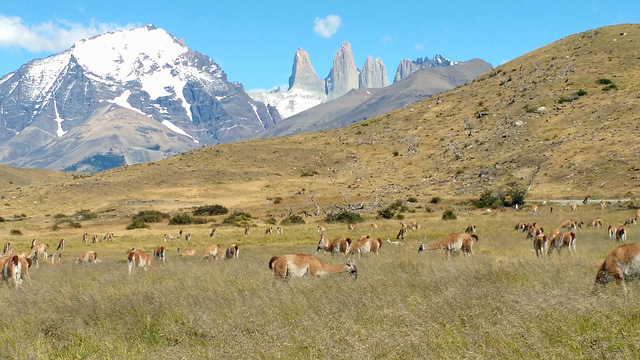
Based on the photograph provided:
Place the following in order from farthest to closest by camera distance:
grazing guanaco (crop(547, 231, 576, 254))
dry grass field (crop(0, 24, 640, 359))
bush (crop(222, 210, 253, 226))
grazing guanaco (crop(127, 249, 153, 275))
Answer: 1. bush (crop(222, 210, 253, 226))
2. grazing guanaco (crop(127, 249, 153, 275))
3. grazing guanaco (crop(547, 231, 576, 254))
4. dry grass field (crop(0, 24, 640, 359))

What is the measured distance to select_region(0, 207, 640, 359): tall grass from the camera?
7.79 m

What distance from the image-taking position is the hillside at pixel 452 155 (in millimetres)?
64188

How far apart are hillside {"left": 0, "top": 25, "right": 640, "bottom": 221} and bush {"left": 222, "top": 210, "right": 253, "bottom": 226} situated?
591cm

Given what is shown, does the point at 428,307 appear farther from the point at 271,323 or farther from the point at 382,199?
the point at 382,199

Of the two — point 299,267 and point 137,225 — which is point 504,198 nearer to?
point 137,225

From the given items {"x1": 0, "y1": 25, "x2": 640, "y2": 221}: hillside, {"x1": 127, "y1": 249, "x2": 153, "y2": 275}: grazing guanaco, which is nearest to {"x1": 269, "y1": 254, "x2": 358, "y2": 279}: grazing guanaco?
{"x1": 127, "y1": 249, "x2": 153, "y2": 275}: grazing guanaco

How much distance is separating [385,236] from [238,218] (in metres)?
24.2

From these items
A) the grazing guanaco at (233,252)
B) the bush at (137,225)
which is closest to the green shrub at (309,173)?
the bush at (137,225)

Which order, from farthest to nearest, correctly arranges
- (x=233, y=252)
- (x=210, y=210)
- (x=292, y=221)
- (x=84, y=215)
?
1. (x=210, y=210)
2. (x=84, y=215)
3. (x=292, y=221)
4. (x=233, y=252)

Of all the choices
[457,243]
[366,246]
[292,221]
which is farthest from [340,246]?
[292,221]

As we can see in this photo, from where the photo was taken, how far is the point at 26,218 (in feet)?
205

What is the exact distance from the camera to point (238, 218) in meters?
58.8

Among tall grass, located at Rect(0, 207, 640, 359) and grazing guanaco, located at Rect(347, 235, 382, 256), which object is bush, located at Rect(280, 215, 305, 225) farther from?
tall grass, located at Rect(0, 207, 640, 359)

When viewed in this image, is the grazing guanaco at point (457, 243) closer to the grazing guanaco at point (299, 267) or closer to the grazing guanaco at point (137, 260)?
the grazing guanaco at point (299, 267)
